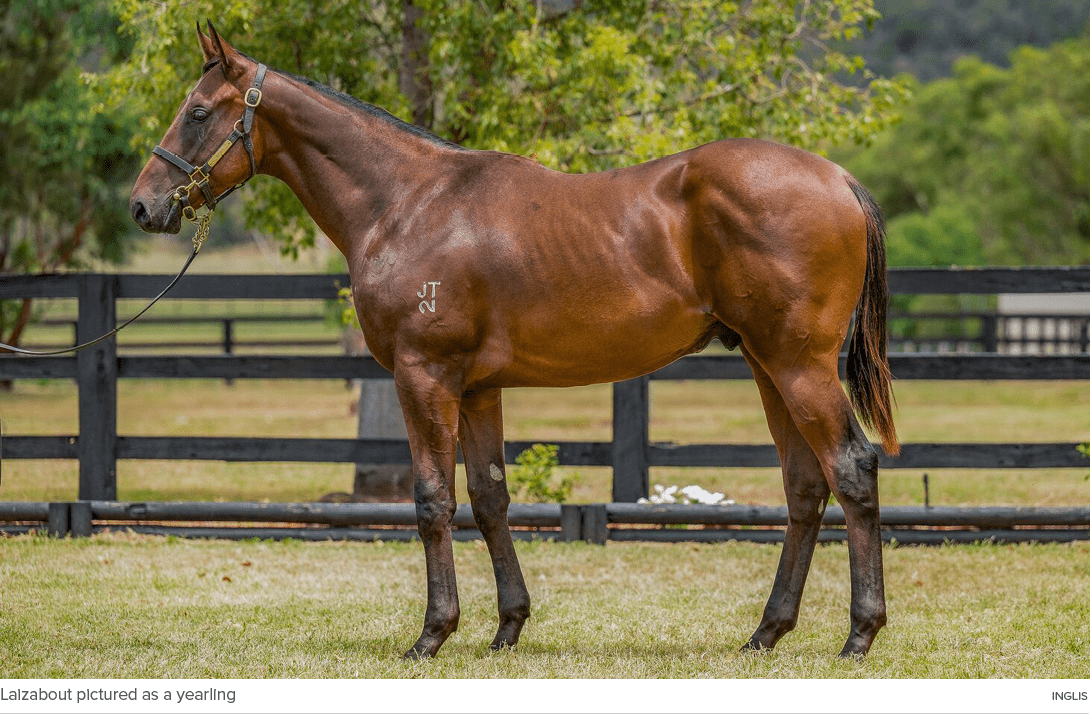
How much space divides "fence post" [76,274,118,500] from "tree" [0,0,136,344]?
7589mm

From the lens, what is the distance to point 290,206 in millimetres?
8758

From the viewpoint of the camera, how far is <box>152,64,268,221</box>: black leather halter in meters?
4.60

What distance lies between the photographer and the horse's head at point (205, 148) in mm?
4602

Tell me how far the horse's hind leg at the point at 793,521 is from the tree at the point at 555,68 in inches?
115

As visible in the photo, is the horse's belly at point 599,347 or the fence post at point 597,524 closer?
the horse's belly at point 599,347

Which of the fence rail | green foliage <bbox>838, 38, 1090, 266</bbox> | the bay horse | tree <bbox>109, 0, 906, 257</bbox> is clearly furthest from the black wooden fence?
green foliage <bbox>838, 38, 1090, 266</bbox>

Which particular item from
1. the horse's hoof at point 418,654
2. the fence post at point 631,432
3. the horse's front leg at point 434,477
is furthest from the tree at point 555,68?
the horse's hoof at point 418,654

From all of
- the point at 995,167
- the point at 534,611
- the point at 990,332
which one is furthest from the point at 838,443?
the point at 995,167

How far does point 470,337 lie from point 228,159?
1.31 meters

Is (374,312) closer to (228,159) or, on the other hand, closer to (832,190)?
(228,159)

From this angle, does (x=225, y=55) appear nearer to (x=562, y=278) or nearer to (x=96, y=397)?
(x=562, y=278)

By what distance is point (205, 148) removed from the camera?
4.66 meters

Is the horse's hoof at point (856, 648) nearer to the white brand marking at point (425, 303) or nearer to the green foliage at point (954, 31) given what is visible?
the white brand marking at point (425, 303)

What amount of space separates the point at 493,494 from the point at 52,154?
15.7 metres
